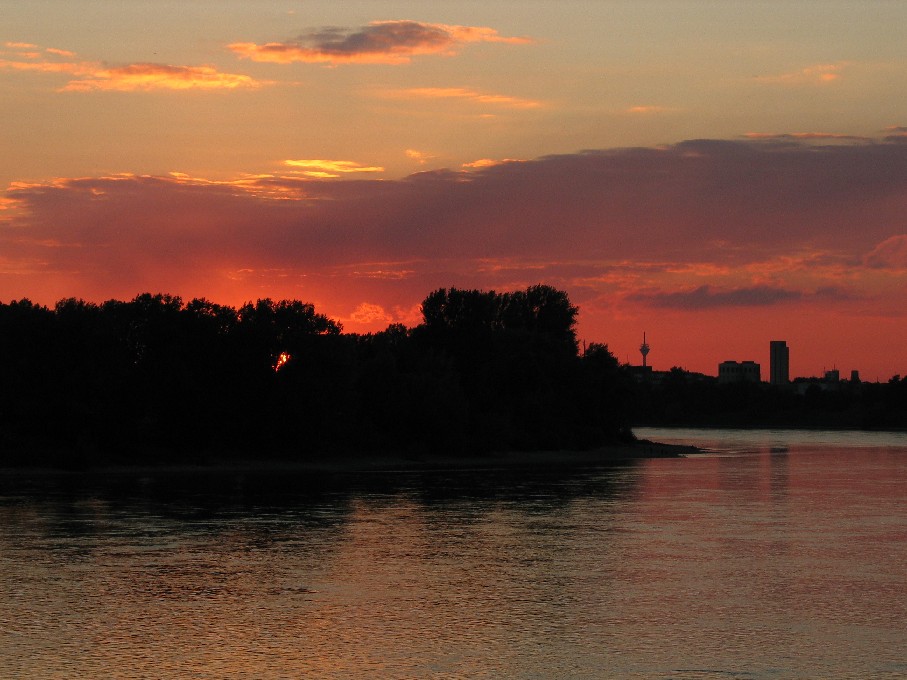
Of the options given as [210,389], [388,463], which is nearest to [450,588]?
[210,389]

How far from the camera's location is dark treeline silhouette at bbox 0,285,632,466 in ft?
297

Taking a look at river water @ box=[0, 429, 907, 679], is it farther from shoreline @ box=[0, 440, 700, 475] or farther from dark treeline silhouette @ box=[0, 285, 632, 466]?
dark treeline silhouette @ box=[0, 285, 632, 466]

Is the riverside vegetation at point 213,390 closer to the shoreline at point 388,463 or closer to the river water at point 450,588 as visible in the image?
the shoreline at point 388,463

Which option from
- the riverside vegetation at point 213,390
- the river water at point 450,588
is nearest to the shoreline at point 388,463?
Answer: the riverside vegetation at point 213,390

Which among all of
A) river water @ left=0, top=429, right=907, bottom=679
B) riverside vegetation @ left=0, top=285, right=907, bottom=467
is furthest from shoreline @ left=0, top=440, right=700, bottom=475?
river water @ left=0, top=429, right=907, bottom=679

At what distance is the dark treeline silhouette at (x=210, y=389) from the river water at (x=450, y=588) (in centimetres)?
2920

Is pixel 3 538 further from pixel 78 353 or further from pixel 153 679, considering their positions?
pixel 78 353

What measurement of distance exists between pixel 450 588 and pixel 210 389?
70.2 m

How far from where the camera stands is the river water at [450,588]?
21656 mm

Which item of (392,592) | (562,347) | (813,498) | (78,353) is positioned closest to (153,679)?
(392,592)

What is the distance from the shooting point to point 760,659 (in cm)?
2175

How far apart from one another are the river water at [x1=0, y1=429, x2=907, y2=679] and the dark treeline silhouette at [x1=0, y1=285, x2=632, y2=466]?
29.2 metres

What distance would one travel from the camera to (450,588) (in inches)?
1184

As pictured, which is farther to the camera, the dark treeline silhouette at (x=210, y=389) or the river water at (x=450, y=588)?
the dark treeline silhouette at (x=210, y=389)
